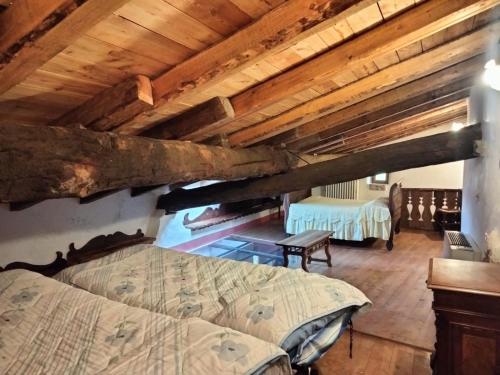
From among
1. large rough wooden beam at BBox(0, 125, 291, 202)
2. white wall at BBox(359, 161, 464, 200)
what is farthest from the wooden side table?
white wall at BBox(359, 161, 464, 200)

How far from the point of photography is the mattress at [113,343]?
136 cm

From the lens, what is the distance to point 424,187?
21.1 feet

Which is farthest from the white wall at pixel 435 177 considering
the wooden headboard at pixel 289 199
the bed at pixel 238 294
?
the bed at pixel 238 294

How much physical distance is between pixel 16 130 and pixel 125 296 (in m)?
1.26

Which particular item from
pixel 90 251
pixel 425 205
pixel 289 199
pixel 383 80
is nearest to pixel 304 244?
pixel 289 199

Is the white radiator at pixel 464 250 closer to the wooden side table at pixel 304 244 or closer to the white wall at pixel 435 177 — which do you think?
A: the wooden side table at pixel 304 244

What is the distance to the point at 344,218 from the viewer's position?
520cm

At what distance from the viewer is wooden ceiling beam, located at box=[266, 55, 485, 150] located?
265 centimetres

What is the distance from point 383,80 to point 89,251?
282 cm

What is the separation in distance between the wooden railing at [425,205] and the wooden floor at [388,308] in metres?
0.74

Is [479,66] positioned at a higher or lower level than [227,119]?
higher

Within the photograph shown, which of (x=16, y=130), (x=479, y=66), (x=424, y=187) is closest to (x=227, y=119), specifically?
(x=16, y=130)

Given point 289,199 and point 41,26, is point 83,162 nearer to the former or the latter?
point 41,26

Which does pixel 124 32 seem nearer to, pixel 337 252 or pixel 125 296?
pixel 125 296
